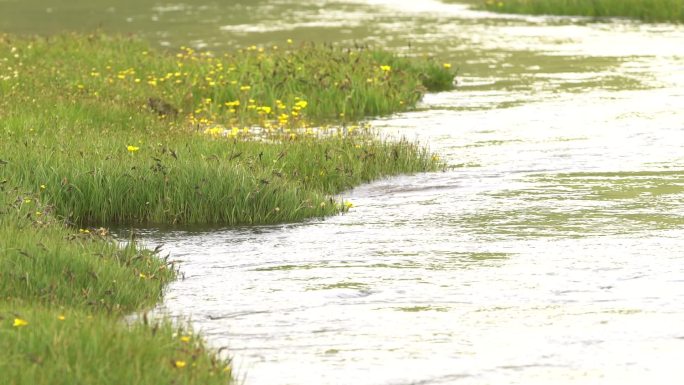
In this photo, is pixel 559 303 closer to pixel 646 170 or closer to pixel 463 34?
pixel 646 170

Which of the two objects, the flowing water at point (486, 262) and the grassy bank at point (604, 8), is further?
the grassy bank at point (604, 8)

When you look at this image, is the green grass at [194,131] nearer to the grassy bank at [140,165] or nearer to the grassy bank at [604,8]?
the grassy bank at [140,165]

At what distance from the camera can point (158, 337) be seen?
7047 millimetres

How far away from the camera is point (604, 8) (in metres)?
32.9

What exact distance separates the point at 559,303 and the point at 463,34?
22.1m

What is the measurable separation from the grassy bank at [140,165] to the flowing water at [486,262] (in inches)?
15.2

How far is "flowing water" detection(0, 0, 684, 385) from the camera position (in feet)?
24.5

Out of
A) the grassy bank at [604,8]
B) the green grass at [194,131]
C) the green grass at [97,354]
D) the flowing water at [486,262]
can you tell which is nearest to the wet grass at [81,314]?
the green grass at [97,354]

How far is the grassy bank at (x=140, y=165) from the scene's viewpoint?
22.5 feet

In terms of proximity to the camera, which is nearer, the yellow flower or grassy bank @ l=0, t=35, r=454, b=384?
the yellow flower

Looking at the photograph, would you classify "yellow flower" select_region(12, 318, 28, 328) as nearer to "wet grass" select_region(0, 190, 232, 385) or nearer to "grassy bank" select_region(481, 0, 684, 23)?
"wet grass" select_region(0, 190, 232, 385)

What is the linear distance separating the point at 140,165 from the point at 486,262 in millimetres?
3713

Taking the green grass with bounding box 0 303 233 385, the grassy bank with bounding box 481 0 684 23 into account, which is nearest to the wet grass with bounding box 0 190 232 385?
the green grass with bounding box 0 303 233 385

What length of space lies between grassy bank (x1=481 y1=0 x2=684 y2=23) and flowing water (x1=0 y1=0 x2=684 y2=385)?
1098 cm
